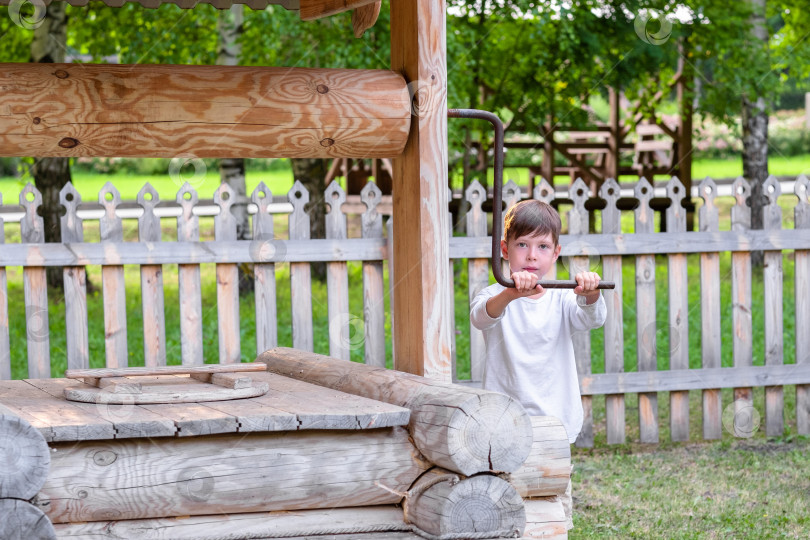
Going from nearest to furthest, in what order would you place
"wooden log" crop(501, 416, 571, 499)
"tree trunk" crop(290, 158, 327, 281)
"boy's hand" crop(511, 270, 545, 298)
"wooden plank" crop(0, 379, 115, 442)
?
"wooden plank" crop(0, 379, 115, 442)
"boy's hand" crop(511, 270, 545, 298)
"wooden log" crop(501, 416, 571, 499)
"tree trunk" crop(290, 158, 327, 281)

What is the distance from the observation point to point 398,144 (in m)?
3.49

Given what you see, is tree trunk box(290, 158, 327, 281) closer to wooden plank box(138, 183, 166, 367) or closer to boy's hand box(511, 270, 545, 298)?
wooden plank box(138, 183, 166, 367)

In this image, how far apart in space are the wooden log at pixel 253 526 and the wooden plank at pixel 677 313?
354 cm

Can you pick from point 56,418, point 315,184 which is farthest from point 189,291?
point 315,184

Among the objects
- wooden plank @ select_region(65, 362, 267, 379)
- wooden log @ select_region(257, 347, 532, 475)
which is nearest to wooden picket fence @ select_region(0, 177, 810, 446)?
wooden plank @ select_region(65, 362, 267, 379)

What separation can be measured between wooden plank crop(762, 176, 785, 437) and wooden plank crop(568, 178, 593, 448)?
1188 millimetres

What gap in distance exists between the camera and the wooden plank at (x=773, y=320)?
6.08 metres

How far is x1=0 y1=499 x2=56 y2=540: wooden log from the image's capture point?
2.37m

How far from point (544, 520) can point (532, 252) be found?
965 mm

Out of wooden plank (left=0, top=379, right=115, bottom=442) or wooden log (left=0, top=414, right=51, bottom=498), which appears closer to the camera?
wooden log (left=0, top=414, right=51, bottom=498)

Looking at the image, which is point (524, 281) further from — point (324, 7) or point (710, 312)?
point (710, 312)

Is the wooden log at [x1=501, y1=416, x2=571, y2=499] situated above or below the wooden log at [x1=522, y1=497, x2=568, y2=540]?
above
